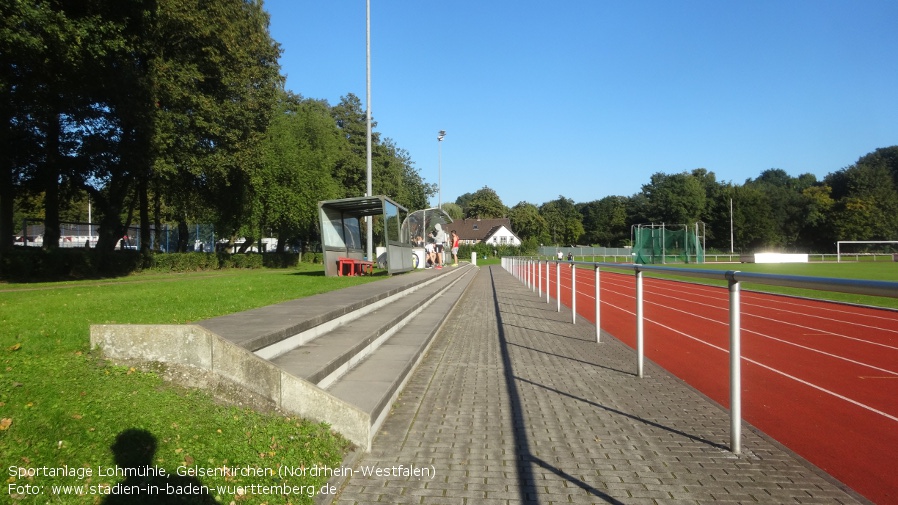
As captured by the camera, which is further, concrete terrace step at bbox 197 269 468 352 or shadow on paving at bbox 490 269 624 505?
concrete terrace step at bbox 197 269 468 352

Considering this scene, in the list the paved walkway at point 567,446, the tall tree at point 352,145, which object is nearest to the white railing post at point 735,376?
the paved walkway at point 567,446

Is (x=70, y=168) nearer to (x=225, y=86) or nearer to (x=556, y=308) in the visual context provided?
(x=225, y=86)

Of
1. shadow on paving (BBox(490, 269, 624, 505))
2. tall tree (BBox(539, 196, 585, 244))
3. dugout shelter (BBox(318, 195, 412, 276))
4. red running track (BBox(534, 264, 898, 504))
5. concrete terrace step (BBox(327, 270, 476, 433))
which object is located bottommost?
red running track (BBox(534, 264, 898, 504))

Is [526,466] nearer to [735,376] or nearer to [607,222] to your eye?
[735,376]

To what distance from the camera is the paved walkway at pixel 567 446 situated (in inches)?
141

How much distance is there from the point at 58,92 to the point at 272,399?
63.6 ft

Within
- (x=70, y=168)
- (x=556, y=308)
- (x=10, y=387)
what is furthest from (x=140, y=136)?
(x=10, y=387)

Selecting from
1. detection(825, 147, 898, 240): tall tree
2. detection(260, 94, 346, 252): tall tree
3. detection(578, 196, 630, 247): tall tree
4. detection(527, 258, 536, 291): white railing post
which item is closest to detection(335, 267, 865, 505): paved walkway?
detection(527, 258, 536, 291): white railing post

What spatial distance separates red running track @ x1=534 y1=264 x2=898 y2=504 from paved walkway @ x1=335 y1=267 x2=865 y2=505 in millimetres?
361

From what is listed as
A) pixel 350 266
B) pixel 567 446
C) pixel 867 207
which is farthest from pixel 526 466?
pixel 867 207

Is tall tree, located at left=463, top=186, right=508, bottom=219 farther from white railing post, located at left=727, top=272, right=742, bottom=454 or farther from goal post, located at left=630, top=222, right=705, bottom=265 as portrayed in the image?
white railing post, located at left=727, top=272, right=742, bottom=454

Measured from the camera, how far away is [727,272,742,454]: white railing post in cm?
423

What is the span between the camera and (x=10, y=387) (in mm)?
3684

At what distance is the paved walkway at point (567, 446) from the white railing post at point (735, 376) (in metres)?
0.13
